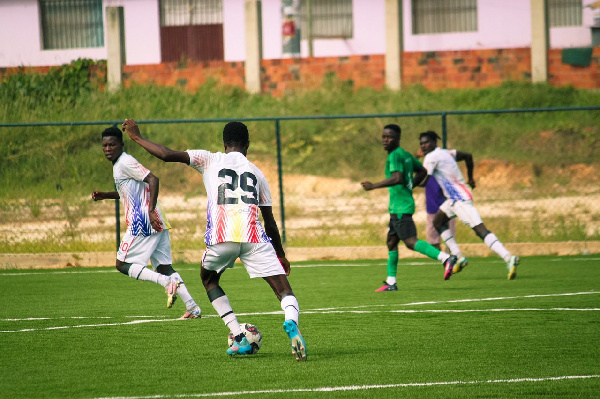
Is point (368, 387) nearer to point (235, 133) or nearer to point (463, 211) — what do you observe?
point (235, 133)

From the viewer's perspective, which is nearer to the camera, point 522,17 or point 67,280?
point 67,280

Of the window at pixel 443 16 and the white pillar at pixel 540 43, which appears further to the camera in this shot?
the window at pixel 443 16

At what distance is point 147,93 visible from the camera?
103ft

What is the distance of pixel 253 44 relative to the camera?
3173cm

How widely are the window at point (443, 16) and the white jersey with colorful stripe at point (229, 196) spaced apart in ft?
81.0

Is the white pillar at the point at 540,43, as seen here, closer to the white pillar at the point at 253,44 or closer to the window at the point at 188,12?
the white pillar at the point at 253,44

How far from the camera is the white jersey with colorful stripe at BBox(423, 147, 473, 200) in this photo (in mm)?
14664

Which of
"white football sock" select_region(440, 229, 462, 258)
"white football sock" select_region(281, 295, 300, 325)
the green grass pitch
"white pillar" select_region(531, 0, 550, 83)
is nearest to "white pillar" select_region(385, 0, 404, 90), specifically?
"white pillar" select_region(531, 0, 550, 83)

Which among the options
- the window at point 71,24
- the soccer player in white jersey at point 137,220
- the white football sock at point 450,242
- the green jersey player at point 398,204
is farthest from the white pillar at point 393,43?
the soccer player in white jersey at point 137,220

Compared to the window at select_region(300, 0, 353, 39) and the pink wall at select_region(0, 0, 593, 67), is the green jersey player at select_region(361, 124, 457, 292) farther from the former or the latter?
the window at select_region(300, 0, 353, 39)

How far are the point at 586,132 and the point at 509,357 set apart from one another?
19.3 meters

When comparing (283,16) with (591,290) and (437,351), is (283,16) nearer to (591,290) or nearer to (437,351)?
(591,290)

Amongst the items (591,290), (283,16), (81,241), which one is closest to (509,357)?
(591,290)

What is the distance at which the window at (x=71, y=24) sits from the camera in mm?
35562
